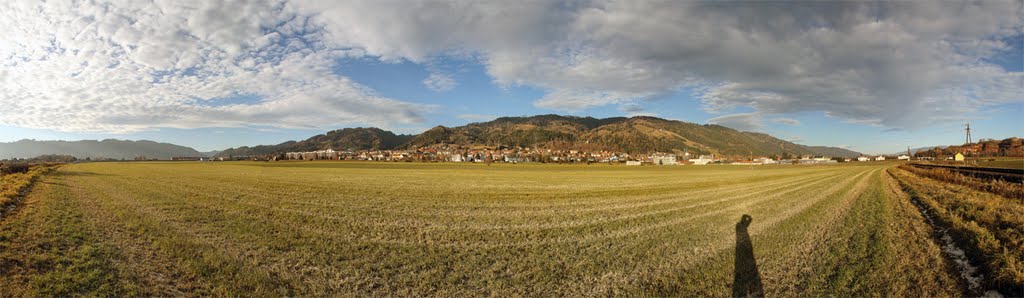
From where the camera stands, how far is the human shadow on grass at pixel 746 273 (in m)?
6.52

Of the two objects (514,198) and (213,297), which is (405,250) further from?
(514,198)

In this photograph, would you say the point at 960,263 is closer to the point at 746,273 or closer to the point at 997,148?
the point at 746,273

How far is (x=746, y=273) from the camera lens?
739 cm

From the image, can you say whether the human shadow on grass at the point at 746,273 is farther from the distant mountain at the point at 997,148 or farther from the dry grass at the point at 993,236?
the distant mountain at the point at 997,148

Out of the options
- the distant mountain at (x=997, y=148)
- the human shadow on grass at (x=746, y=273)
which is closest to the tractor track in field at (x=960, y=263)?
the human shadow on grass at (x=746, y=273)

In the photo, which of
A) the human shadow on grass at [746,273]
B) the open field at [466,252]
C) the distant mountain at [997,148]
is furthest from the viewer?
the distant mountain at [997,148]

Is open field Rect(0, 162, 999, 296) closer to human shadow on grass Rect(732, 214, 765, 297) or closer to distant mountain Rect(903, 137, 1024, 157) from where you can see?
human shadow on grass Rect(732, 214, 765, 297)

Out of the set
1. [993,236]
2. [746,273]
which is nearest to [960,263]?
[993,236]

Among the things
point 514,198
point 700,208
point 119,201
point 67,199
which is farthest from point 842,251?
point 67,199

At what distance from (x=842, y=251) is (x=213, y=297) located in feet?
42.8

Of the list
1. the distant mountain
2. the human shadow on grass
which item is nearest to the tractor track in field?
the human shadow on grass

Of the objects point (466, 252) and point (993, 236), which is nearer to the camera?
point (466, 252)

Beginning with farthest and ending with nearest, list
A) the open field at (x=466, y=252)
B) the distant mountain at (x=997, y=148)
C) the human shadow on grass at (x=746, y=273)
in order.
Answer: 1. the distant mountain at (x=997, y=148)
2. the open field at (x=466, y=252)
3. the human shadow on grass at (x=746, y=273)

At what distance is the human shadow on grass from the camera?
21.4 ft
